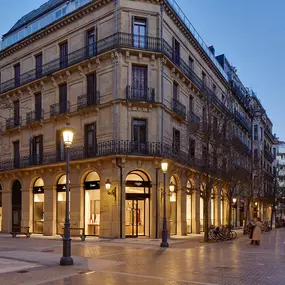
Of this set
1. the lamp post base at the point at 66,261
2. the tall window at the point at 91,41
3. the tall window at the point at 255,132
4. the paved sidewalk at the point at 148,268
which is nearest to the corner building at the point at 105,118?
the tall window at the point at 91,41

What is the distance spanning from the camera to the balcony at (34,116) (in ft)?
105

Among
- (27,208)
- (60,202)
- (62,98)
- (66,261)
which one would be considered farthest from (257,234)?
(27,208)

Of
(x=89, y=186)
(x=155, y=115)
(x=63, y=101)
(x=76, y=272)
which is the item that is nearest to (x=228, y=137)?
(x=155, y=115)

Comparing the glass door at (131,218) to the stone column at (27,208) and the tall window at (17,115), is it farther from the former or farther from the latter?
the tall window at (17,115)

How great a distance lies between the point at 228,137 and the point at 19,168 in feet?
53.9

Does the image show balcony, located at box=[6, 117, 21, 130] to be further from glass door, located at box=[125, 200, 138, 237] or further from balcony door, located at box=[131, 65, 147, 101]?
glass door, located at box=[125, 200, 138, 237]

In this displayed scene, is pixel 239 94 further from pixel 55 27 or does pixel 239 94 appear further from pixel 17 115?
pixel 17 115

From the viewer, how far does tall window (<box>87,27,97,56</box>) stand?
28375 mm

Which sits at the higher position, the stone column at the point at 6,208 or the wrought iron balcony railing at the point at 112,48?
the wrought iron balcony railing at the point at 112,48

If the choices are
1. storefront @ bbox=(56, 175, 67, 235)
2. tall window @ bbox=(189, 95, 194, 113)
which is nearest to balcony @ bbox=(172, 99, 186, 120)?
tall window @ bbox=(189, 95, 194, 113)

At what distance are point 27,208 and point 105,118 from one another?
10722 mm

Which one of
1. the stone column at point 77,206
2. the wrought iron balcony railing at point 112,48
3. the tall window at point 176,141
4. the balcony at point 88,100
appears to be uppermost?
the wrought iron balcony railing at point 112,48

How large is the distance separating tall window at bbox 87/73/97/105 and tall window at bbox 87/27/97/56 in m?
1.59

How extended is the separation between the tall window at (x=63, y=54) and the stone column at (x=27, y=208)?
33.5 ft
